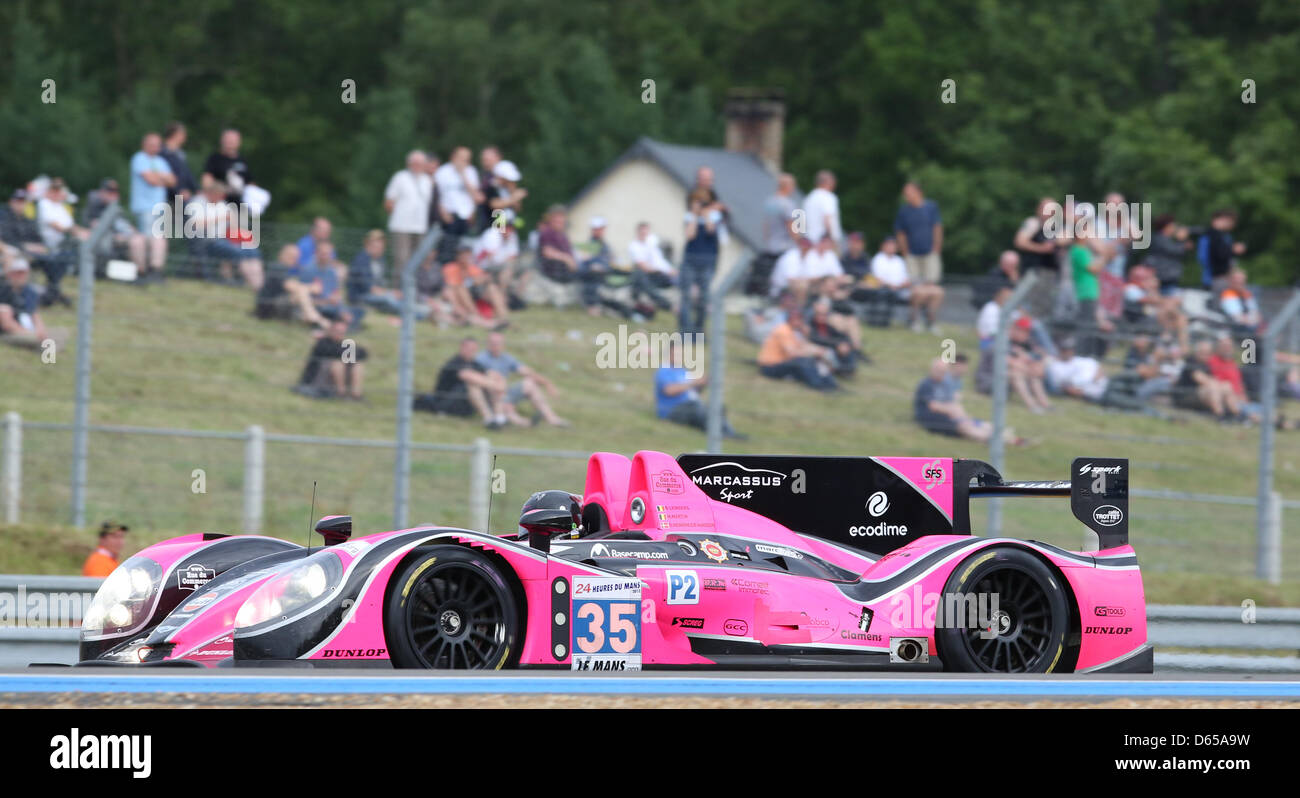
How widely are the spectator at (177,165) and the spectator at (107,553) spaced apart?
4947mm

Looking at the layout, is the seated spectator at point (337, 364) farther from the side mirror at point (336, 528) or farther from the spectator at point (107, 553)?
the side mirror at point (336, 528)

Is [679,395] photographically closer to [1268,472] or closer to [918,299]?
[918,299]

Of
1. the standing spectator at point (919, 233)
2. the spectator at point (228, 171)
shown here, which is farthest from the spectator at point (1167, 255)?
the spectator at point (228, 171)

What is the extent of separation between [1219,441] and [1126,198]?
82.4 ft

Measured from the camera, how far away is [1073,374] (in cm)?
1283

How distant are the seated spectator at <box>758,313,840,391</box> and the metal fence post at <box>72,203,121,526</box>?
430cm

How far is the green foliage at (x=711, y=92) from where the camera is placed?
3638 centimetres

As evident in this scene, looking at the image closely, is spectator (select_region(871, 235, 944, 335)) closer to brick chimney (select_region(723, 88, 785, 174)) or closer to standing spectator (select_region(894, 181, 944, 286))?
standing spectator (select_region(894, 181, 944, 286))

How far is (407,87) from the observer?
4834cm

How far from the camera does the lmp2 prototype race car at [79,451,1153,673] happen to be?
5.76 m

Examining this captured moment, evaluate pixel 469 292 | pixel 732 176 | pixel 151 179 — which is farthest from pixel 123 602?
pixel 732 176
